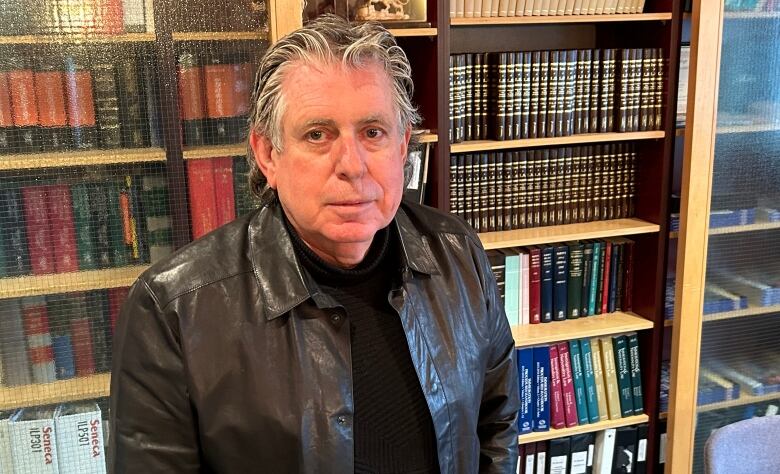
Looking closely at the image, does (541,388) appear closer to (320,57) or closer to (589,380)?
(589,380)

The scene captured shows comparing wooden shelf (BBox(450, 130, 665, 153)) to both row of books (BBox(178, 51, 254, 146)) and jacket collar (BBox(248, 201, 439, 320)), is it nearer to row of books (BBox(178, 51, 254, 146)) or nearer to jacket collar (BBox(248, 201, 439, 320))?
row of books (BBox(178, 51, 254, 146))

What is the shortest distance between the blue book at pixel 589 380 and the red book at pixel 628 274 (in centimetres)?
21

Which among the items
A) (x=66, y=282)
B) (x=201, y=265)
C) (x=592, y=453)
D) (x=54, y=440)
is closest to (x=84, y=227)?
(x=66, y=282)

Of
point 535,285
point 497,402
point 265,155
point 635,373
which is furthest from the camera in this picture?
point 635,373

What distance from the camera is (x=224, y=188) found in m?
1.95

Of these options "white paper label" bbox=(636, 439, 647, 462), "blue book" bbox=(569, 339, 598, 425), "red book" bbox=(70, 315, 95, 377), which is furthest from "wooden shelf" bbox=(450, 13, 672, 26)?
"white paper label" bbox=(636, 439, 647, 462)

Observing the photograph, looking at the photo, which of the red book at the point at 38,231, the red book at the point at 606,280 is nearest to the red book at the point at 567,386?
the red book at the point at 606,280

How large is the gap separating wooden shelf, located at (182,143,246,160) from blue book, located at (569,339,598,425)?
1.23 meters

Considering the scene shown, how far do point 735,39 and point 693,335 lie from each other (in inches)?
36.6

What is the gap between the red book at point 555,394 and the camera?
7.73 feet

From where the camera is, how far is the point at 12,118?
1.74 m

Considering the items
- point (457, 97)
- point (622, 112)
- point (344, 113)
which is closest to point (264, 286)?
point (344, 113)

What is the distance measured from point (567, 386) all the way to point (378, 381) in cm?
141

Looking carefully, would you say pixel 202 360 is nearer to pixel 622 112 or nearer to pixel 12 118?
pixel 12 118
